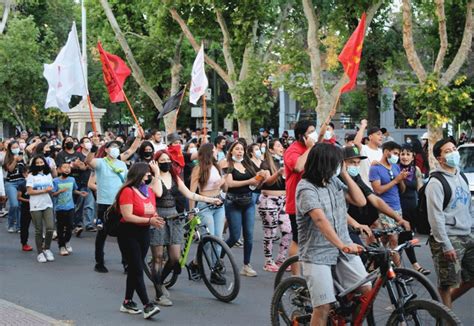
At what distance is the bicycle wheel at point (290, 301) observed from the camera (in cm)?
646

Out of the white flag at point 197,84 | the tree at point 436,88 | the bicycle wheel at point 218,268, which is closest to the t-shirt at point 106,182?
the bicycle wheel at point 218,268

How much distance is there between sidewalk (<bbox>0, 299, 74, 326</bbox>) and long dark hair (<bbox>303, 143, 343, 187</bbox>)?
3174mm

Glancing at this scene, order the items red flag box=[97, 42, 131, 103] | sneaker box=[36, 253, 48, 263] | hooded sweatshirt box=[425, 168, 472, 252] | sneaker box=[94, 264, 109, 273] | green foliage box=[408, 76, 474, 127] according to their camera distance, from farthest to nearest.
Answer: green foliage box=[408, 76, 474, 127], red flag box=[97, 42, 131, 103], sneaker box=[36, 253, 48, 263], sneaker box=[94, 264, 109, 273], hooded sweatshirt box=[425, 168, 472, 252]

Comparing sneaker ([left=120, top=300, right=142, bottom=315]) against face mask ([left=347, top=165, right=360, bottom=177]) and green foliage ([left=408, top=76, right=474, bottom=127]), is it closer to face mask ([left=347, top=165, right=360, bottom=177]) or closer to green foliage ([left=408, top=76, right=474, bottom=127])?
face mask ([left=347, top=165, right=360, bottom=177])

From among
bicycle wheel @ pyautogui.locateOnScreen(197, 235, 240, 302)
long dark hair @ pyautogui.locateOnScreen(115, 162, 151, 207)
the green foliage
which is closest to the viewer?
→ long dark hair @ pyautogui.locateOnScreen(115, 162, 151, 207)

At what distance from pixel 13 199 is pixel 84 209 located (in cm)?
124

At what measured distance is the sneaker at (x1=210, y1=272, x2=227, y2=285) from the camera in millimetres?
9008

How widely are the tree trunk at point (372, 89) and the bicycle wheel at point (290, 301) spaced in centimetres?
2454

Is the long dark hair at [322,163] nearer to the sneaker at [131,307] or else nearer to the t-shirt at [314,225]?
the t-shirt at [314,225]

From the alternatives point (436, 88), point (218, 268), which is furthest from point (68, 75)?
point (218, 268)

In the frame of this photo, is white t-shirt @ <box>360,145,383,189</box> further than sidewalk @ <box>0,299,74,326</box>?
Yes

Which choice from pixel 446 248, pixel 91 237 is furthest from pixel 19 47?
pixel 446 248

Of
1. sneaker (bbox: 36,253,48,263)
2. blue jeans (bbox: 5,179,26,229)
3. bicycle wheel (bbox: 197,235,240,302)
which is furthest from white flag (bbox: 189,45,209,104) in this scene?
bicycle wheel (bbox: 197,235,240,302)

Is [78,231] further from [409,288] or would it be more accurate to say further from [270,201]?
[409,288]
